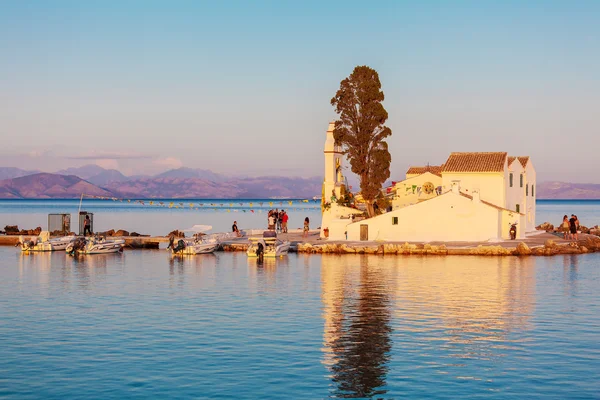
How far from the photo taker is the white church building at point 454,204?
200 ft

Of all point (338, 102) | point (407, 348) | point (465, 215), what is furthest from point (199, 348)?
point (338, 102)

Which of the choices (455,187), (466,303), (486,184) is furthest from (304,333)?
(486,184)

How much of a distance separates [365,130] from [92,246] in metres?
24.6

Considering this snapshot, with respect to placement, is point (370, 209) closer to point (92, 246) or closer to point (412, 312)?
point (92, 246)

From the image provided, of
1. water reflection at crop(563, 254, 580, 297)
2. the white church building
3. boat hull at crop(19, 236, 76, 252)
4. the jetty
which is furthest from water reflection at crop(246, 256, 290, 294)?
boat hull at crop(19, 236, 76, 252)

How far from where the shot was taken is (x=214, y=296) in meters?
38.1

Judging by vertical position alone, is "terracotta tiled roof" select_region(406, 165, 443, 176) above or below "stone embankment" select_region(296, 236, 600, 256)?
above

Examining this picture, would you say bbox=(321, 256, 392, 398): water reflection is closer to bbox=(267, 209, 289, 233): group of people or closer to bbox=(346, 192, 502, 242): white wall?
bbox=(346, 192, 502, 242): white wall

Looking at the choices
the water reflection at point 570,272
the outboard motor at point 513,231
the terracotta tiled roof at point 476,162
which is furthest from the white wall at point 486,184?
the water reflection at point 570,272

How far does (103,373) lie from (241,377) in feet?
12.8

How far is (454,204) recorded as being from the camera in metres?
60.8

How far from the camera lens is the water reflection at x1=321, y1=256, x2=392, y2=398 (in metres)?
21.6

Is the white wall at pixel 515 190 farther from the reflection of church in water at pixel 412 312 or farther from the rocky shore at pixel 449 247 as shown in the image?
the reflection of church in water at pixel 412 312

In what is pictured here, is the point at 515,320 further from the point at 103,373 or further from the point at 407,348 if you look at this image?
the point at 103,373
